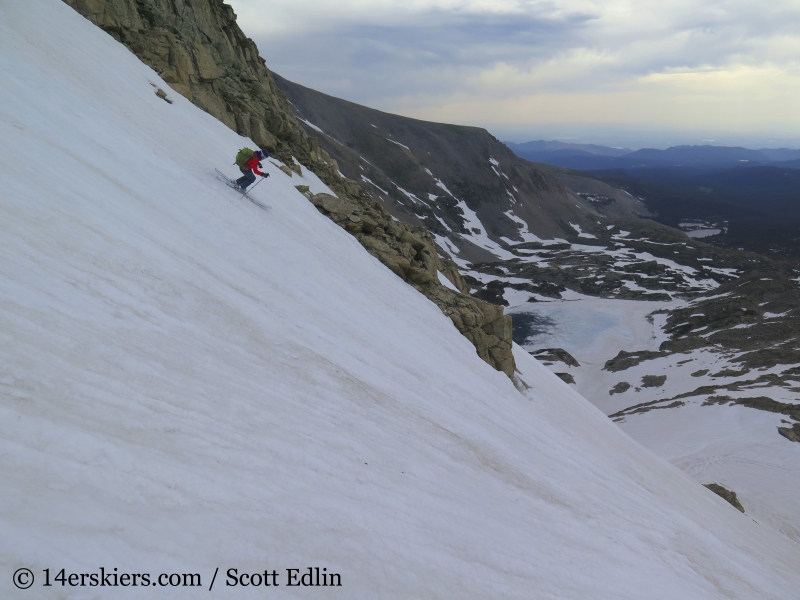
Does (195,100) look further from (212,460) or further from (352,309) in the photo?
(212,460)

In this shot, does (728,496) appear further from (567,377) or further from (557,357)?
(557,357)

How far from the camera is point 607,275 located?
305ft

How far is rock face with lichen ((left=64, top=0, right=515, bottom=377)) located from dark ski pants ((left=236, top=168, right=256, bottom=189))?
17.5 ft

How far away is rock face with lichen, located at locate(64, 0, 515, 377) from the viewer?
18750mm

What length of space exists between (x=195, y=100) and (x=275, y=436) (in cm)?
1988

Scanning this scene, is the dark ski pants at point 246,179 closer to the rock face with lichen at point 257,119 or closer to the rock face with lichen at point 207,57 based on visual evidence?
the rock face with lichen at point 257,119

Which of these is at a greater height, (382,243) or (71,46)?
(71,46)

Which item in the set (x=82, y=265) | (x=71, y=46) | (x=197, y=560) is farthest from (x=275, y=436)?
(x=71, y=46)

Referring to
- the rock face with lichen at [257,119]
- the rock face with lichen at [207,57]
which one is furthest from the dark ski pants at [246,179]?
the rock face with lichen at [207,57]

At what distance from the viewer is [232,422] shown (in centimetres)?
531

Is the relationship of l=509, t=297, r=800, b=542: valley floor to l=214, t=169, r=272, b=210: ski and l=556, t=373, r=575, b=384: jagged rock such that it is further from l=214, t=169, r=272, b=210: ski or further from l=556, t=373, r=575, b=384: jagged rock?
l=214, t=169, r=272, b=210: ski

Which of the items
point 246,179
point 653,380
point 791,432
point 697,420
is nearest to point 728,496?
point 791,432

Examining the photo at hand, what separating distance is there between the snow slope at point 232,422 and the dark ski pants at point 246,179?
2.54ft

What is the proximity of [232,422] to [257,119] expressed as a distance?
2246cm
